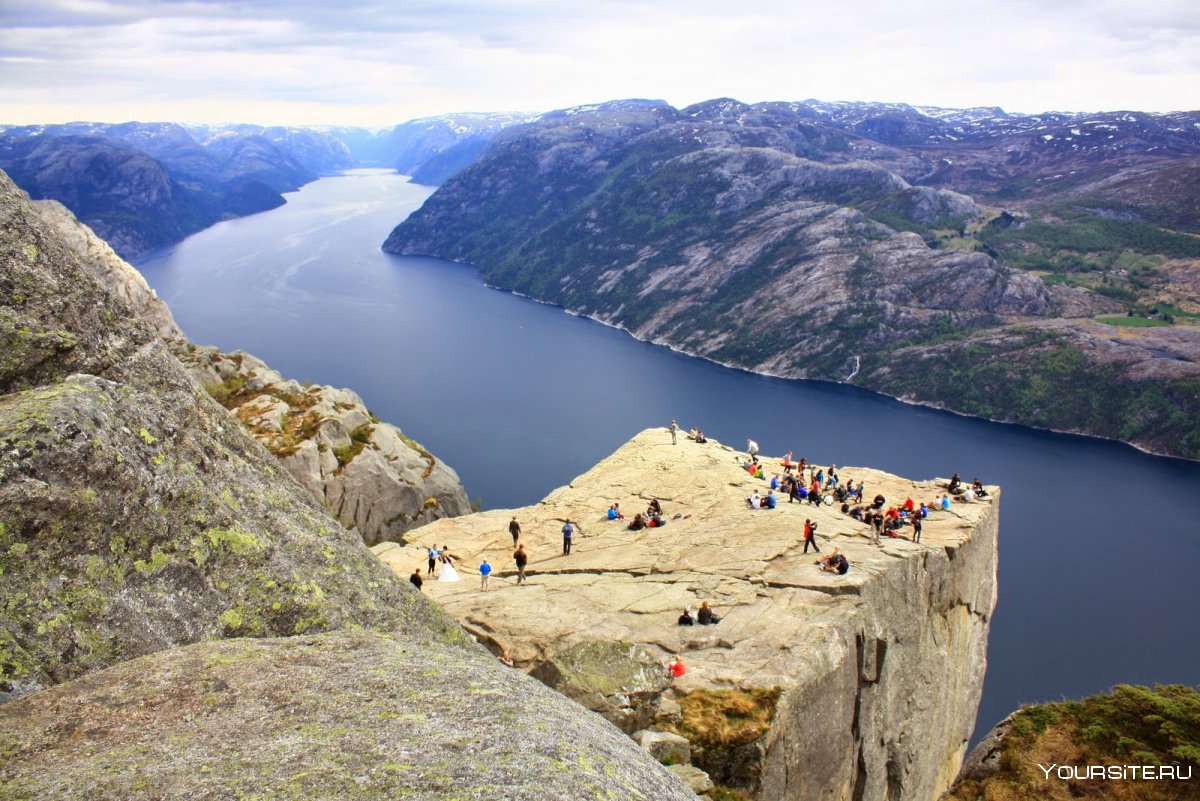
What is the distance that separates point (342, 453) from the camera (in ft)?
204

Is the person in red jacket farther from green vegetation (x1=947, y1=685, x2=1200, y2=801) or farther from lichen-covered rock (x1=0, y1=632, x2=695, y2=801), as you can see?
green vegetation (x1=947, y1=685, x2=1200, y2=801)

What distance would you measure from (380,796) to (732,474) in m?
37.3

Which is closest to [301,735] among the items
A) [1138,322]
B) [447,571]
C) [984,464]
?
[447,571]

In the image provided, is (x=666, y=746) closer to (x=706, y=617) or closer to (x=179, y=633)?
(x=706, y=617)

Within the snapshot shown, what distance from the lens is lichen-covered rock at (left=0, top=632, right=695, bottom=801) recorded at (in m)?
10.0

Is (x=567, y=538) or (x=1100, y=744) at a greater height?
(x=567, y=538)

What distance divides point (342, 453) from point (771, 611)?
44.2m

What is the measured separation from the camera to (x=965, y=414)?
607 ft

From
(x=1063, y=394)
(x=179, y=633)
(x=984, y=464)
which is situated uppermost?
(x=179, y=633)

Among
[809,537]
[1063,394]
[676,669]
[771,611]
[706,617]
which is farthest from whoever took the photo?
[1063,394]

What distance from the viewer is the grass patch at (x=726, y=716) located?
2244cm

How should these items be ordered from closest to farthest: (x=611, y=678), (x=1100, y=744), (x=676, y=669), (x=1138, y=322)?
(x=611, y=678) < (x=676, y=669) < (x=1100, y=744) < (x=1138, y=322)

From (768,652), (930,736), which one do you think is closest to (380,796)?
(768,652)

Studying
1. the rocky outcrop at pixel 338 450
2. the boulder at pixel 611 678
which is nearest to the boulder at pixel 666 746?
the boulder at pixel 611 678
